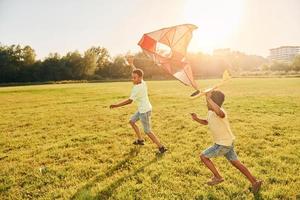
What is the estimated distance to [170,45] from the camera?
559 centimetres

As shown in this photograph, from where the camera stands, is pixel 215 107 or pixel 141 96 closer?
pixel 215 107

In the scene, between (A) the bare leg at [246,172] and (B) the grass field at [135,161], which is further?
(B) the grass field at [135,161]

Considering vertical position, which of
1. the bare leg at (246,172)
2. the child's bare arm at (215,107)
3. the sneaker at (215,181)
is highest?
the child's bare arm at (215,107)

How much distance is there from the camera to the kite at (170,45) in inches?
213

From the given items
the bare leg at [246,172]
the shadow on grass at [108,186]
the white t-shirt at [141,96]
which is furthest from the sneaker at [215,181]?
the white t-shirt at [141,96]

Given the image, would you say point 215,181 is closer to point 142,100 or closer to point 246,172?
point 246,172

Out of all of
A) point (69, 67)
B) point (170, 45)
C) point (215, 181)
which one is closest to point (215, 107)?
point (170, 45)

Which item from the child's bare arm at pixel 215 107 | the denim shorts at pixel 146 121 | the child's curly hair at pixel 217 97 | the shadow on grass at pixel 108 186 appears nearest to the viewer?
the child's bare arm at pixel 215 107

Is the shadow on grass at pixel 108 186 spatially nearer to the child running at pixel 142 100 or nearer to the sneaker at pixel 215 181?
the child running at pixel 142 100

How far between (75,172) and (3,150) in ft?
11.6

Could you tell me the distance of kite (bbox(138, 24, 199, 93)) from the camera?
541 cm

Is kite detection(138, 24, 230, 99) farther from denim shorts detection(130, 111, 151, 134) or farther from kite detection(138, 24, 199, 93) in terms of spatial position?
denim shorts detection(130, 111, 151, 134)

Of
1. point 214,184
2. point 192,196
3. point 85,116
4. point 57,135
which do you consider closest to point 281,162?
point 214,184

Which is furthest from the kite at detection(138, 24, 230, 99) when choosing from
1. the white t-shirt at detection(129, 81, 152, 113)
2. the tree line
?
the tree line
